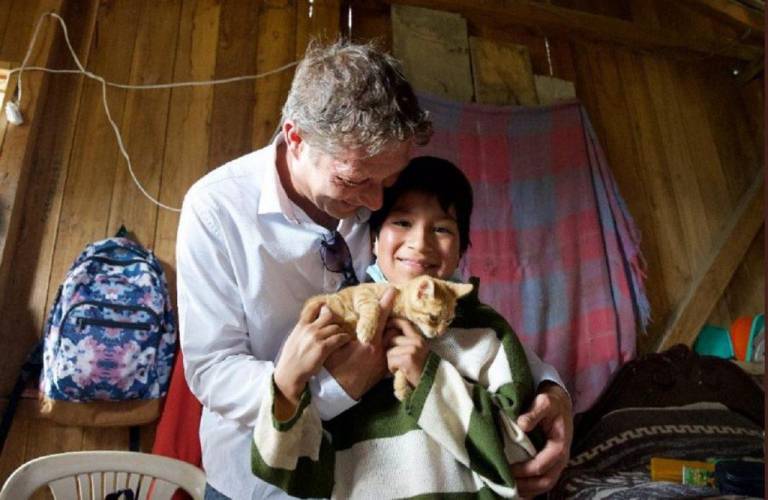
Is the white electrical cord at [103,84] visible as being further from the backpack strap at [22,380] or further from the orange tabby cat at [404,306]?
the orange tabby cat at [404,306]

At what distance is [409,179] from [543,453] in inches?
20.7

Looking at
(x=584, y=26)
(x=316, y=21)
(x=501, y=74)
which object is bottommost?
(x=501, y=74)

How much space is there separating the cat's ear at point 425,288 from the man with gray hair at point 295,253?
5cm

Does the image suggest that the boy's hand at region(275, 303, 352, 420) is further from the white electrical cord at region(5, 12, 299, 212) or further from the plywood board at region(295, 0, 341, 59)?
the plywood board at region(295, 0, 341, 59)

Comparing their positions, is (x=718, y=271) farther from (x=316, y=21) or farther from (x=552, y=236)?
(x=316, y=21)

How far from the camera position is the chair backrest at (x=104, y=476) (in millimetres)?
1109

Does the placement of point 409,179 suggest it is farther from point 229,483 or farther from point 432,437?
point 229,483

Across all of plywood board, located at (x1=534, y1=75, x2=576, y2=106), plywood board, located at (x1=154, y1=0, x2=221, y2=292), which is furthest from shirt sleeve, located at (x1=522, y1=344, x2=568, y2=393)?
plywood board, located at (x1=534, y1=75, x2=576, y2=106)

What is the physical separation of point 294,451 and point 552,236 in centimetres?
156

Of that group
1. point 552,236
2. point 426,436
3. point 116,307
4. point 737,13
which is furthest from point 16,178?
point 737,13

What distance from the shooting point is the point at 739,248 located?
7.95 ft

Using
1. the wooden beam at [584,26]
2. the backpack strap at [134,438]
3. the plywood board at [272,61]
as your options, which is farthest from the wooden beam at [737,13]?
the backpack strap at [134,438]

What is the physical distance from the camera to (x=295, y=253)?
0.98 metres

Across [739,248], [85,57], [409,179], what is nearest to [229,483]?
[409,179]
